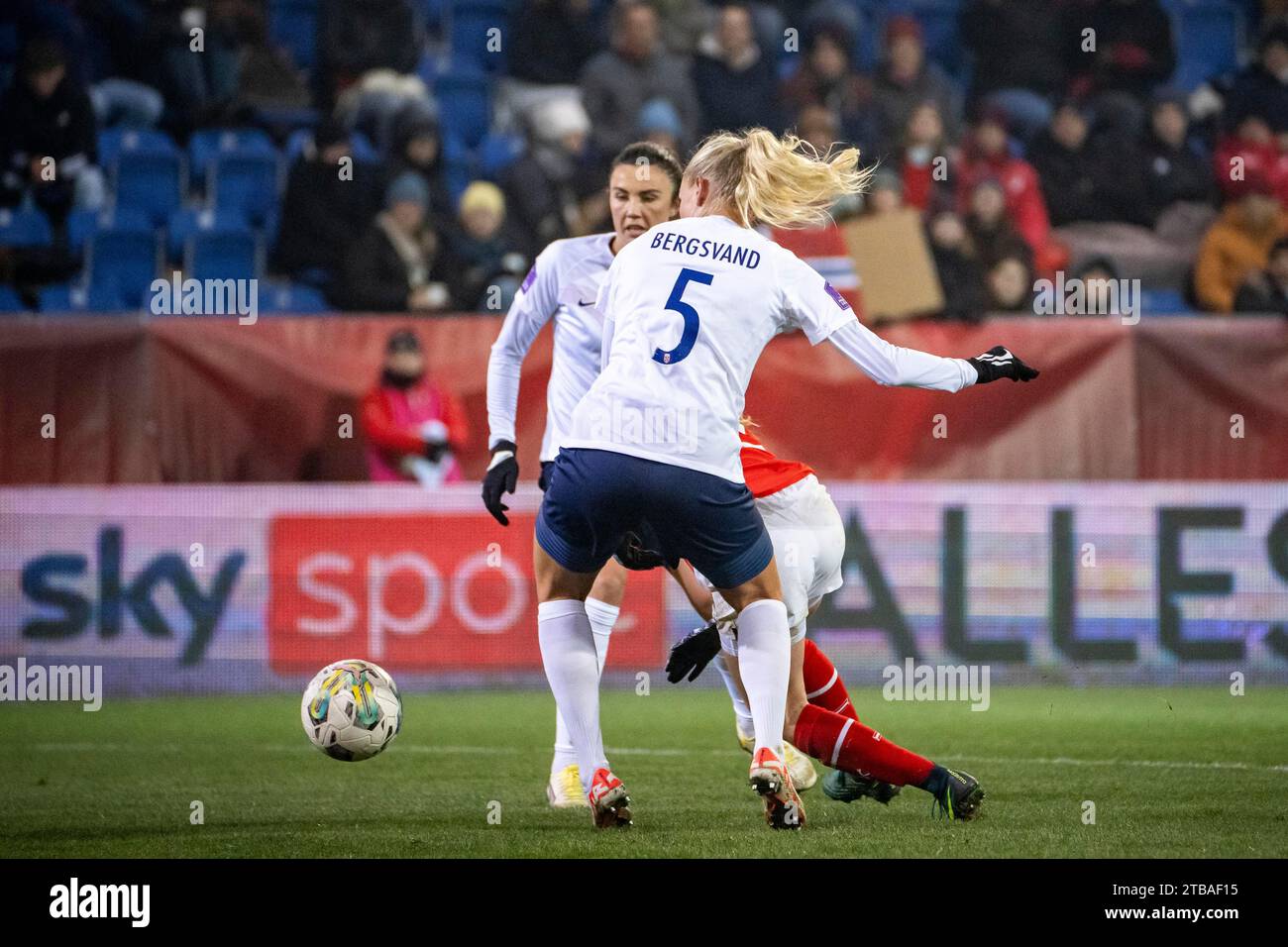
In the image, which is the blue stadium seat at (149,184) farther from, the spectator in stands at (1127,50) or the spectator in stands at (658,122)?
the spectator in stands at (1127,50)

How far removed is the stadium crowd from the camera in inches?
481

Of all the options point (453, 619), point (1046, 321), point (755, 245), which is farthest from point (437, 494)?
point (755, 245)

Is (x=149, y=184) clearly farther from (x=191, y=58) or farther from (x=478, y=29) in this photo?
(x=478, y=29)

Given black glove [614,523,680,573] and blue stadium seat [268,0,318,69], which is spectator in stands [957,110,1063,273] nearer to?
blue stadium seat [268,0,318,69]

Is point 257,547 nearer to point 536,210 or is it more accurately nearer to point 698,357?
point 536,210

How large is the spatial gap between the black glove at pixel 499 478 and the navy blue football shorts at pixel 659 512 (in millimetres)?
840

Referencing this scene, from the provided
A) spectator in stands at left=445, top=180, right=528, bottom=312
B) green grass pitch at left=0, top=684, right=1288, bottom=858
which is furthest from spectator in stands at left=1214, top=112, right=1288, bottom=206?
spectator in stands at left=445, top=180, right=528, bottom=312

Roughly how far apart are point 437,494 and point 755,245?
18.3ft

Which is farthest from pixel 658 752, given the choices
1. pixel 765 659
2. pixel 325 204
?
pixel 325 204

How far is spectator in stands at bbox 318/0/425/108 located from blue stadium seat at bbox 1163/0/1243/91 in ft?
19.9

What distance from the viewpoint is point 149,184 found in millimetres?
13008

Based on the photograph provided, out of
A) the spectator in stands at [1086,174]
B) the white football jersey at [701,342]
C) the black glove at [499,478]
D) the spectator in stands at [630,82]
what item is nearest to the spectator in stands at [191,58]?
the spectator in stands at [630,82]

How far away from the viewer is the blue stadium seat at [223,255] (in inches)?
491
